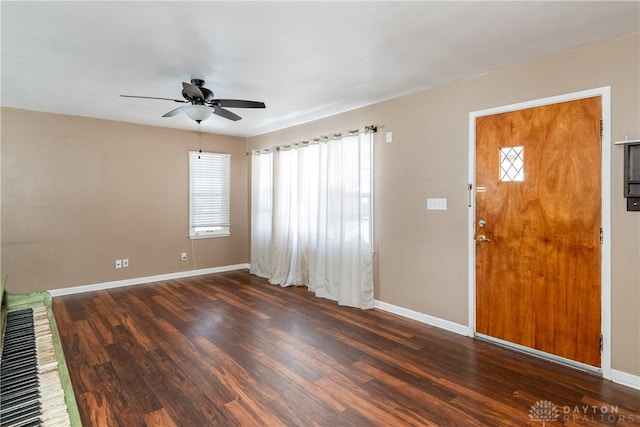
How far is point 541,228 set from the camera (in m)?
2.85

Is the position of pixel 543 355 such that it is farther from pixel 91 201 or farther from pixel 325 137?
pixel 91 201

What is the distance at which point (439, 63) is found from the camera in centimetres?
293

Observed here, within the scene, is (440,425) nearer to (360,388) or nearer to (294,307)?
(360,388)

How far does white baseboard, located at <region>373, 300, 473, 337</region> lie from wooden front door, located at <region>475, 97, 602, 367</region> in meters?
0.21

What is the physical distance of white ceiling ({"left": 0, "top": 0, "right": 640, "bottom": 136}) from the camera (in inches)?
82.9

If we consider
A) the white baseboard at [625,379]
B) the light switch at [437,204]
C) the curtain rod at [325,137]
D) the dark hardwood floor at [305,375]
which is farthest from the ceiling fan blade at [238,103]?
the white baseboard at [625,379]

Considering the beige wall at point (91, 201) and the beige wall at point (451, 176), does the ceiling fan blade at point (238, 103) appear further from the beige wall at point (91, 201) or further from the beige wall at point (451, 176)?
the beige wall at point (91, 201)

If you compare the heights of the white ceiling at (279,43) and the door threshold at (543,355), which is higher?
the white ceiling at (279,43)

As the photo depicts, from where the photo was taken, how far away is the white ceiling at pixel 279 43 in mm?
2105

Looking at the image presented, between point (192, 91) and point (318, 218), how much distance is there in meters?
2.41

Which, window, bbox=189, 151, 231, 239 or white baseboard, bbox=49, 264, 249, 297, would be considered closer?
white baseboard, bbox=49, 264, 249, 297

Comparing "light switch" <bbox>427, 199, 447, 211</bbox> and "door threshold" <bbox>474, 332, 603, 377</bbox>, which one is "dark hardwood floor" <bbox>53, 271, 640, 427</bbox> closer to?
"door threshold" <bbox>474, 332, 603, 377</bbox>

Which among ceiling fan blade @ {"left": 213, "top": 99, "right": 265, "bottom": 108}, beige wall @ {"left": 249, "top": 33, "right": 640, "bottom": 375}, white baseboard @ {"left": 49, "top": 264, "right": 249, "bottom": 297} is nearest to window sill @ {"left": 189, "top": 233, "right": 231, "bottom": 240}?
white baseboard @ {"left": 49, "top": 264, "right": 249, "bottom": 297}

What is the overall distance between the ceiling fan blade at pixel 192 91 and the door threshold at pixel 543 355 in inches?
136
